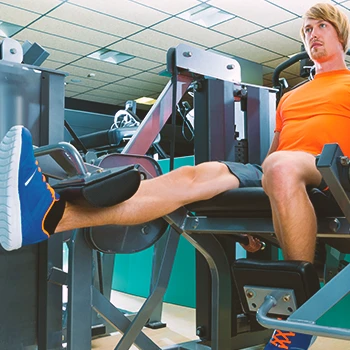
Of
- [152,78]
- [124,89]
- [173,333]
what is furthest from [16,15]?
[173,333]

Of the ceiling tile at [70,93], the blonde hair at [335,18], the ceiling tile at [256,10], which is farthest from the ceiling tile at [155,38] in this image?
the blonde hair at [335,18]

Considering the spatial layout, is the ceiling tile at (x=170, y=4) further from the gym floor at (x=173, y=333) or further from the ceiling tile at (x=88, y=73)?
the gym floor at (x=173, y=333)

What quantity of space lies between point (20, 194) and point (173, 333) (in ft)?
5.80

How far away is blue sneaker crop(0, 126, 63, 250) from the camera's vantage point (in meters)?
1.15

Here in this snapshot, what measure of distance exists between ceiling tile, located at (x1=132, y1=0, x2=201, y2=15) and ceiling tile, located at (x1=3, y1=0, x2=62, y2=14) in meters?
0.93

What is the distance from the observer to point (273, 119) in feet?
7.59

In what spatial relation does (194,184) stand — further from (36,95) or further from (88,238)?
(36,95)

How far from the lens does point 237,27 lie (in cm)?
602

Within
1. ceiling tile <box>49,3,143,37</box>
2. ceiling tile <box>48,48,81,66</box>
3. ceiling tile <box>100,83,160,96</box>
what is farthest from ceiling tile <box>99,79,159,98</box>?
ceiling tile <box>49,3,143,37</box>

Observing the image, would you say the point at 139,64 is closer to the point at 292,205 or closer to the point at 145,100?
the point at 145,100

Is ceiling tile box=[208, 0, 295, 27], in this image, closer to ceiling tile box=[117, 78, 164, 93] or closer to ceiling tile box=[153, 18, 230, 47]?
ceiling tile box=[153, 18, 230, 47]


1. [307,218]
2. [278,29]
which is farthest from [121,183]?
[278,29]

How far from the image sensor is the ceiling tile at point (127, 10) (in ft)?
17.4

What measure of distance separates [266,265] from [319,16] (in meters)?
1.32
